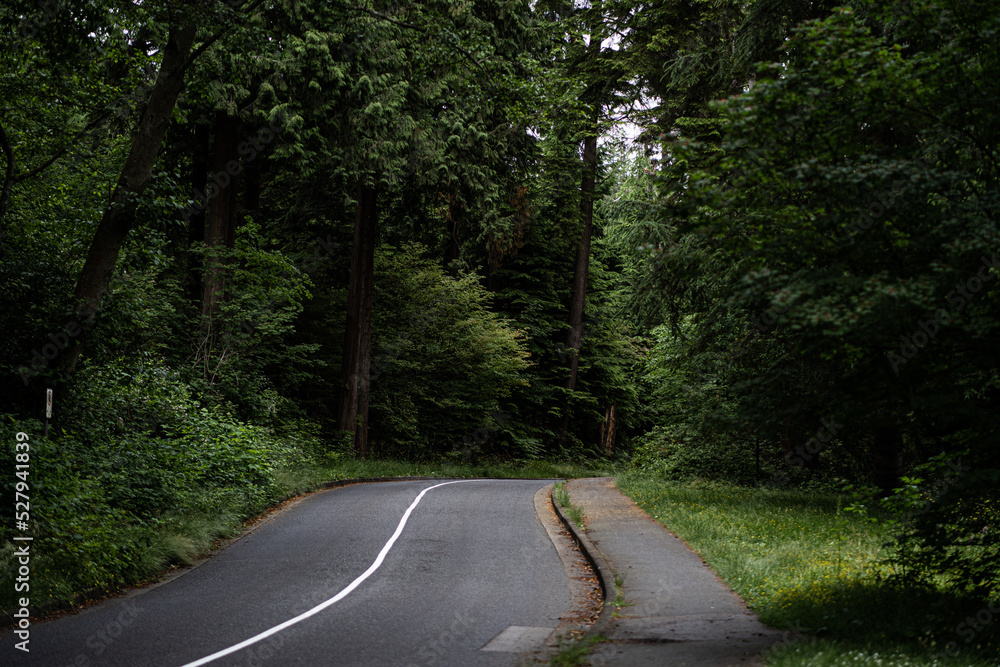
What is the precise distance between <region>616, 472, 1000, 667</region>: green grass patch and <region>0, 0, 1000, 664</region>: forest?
419mm

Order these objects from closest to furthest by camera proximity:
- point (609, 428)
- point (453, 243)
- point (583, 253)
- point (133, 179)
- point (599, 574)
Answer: point (599, 574) < point (133, 179) < point (453, 243) < point (583, 253) < point (609, 428)

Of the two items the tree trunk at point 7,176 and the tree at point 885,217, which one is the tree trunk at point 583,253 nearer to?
the tree trunk at point 7,176

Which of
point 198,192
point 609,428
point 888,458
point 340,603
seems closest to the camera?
point 340,603

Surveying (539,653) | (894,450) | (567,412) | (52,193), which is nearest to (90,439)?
(52,193)

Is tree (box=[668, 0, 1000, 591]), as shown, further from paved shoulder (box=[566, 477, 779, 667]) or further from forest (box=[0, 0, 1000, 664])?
paved shoulder (box=[566, 477, 779, 667])

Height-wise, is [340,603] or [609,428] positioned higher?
[609,428]

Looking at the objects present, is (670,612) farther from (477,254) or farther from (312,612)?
(477,254)

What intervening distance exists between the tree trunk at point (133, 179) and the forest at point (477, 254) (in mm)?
43

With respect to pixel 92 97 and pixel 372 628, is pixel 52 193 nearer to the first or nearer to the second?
pixel 92 97

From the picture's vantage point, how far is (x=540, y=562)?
11.0 metres

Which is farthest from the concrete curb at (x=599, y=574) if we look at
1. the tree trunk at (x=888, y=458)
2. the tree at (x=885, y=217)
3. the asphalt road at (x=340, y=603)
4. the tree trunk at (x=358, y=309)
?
the tree trunk at (x=358, y=309)

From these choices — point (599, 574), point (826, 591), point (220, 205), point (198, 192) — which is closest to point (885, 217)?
point (826, 591)

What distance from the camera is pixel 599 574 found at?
1001cm

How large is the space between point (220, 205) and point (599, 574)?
15.1 meters
